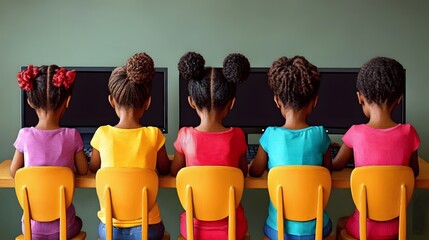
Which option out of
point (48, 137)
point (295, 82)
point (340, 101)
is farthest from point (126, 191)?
point (340, 101)

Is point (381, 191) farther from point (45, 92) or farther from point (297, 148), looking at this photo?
point (45, 92)

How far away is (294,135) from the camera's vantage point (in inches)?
95.9

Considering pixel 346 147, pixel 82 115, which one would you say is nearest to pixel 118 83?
pixel 82 115

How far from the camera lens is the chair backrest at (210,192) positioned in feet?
7.59

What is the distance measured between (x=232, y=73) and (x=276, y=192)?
1.60 feet

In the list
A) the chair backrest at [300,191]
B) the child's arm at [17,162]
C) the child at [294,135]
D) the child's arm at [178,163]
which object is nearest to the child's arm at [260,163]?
the child at [294,135]

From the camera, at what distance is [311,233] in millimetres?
2430

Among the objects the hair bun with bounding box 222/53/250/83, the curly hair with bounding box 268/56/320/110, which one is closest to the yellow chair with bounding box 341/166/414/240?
the curly hair with bounding box 268/56/320/110

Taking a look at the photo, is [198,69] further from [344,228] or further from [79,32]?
[79,32]

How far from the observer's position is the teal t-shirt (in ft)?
7.95

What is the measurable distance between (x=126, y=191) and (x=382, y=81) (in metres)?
1.07

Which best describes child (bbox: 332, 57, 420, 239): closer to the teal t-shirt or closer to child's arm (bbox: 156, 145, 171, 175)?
the teal t-shirt

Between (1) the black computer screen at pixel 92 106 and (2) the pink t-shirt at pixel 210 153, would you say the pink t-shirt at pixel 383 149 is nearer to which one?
(2) the pink t-shirt at pixel 210 153

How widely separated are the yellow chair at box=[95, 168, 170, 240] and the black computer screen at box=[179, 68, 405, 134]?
769mm
